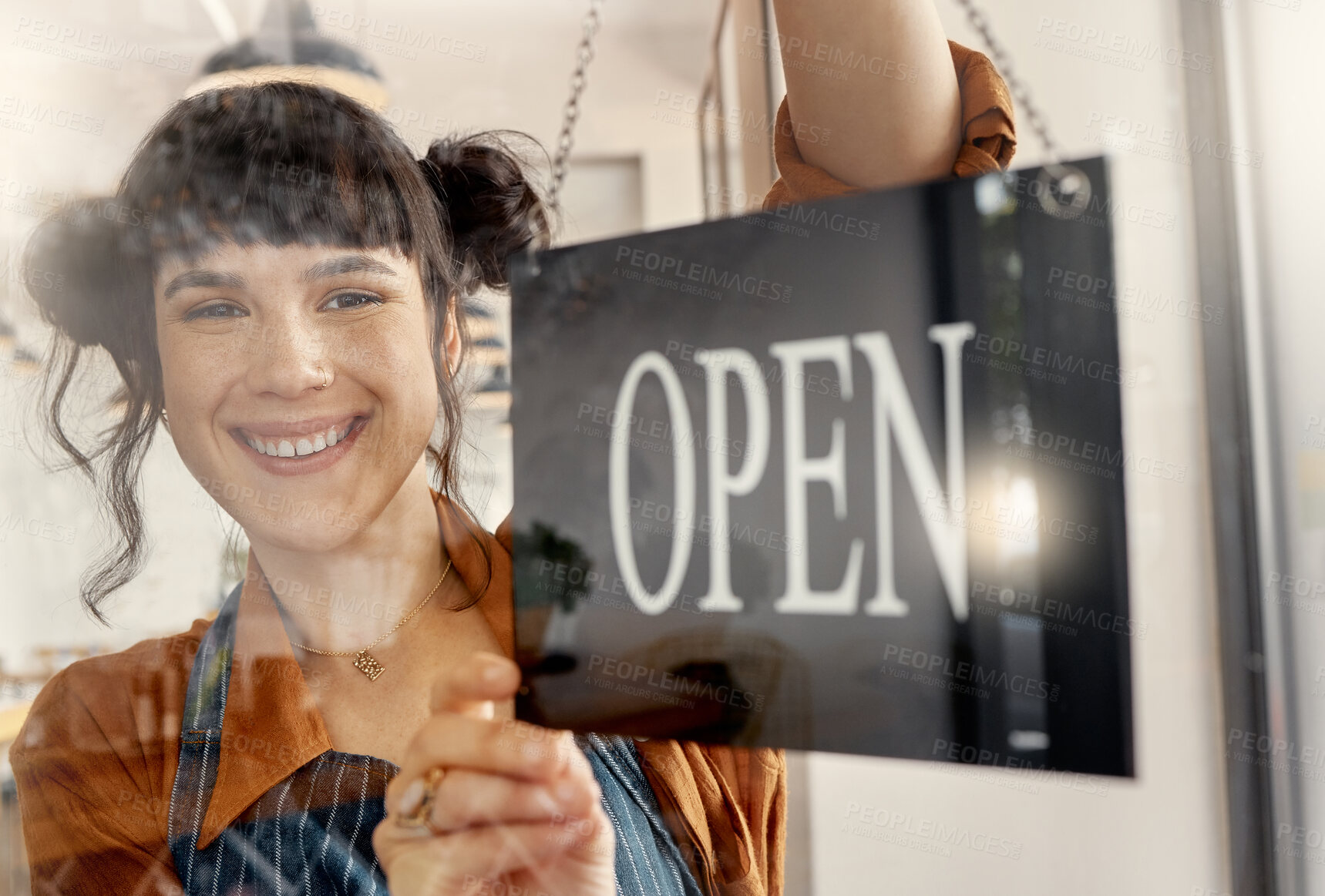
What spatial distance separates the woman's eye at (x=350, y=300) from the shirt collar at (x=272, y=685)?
0.51 ft

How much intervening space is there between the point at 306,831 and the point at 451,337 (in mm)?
401

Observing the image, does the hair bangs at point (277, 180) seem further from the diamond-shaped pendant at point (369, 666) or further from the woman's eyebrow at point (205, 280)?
the diamond-shaped pendant at point (369, 666)

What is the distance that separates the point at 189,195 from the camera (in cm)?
62

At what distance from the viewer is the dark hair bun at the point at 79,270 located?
0.64 meters

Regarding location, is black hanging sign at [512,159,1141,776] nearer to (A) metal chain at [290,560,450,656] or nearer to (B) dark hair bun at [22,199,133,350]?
(A) metal chain at [290,560,450,656]

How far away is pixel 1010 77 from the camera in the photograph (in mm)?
626

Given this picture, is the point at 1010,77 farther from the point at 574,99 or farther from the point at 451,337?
the point at 451,337

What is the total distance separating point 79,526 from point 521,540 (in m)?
0.39

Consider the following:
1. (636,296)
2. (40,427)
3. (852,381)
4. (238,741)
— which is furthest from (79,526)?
(852,381)

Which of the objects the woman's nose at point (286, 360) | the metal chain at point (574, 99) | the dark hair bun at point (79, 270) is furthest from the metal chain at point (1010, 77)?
the dark hair bun at point (79, 270)

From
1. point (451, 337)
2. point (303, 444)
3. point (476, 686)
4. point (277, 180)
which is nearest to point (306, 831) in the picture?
point (476, 686)

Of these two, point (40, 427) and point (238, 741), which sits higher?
point (40, 427)

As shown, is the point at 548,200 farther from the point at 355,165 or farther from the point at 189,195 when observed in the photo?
the point at 189,195

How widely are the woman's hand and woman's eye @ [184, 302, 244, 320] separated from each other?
33cm
